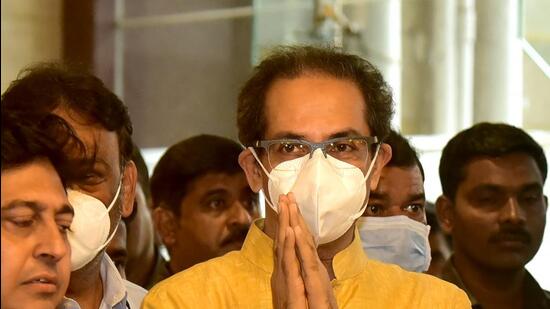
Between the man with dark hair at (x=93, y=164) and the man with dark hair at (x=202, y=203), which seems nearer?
the man with dark hair at (x=93, y=164)

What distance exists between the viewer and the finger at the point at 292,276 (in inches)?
87.6

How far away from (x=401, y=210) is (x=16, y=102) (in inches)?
44.6

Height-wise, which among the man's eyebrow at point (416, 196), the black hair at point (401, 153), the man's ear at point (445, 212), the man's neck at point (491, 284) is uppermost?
the black hair at point (401, 153)

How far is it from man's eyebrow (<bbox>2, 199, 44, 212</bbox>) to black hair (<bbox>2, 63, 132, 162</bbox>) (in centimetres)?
50

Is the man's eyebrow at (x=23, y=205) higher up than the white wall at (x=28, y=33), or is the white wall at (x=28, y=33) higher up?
the white wall at (x=28, y=33)

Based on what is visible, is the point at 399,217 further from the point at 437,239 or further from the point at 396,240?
the point at 437,239

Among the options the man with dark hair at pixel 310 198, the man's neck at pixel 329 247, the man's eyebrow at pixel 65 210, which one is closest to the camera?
the man's eyebrow at pixel 65 210

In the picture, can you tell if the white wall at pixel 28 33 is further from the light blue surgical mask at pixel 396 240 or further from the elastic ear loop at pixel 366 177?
the elastic ear loop at pixel 366 177

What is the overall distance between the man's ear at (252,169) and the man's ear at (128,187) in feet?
0.98

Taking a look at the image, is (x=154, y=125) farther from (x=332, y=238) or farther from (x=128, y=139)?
(x=332, y=238)

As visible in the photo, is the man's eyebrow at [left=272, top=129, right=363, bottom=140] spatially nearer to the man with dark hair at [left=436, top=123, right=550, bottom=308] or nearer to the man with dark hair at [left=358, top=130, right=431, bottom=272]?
the man with dark hair at [left=358, top=130, right=431, bottom=272]

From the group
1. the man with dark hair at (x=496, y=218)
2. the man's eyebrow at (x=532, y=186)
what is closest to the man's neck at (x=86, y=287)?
the man with dark hair at (x=496, y=218)

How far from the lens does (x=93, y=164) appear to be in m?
2.54

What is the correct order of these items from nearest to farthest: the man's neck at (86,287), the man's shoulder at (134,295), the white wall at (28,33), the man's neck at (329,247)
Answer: the man's neck at (329,247) < the man's neck at (86,287) < the man's shoulder at (134,295) < the white wall at (28,33)
